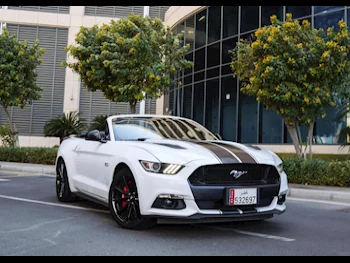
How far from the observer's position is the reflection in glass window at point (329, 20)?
17.5 m

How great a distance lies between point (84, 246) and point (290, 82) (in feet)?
26.4

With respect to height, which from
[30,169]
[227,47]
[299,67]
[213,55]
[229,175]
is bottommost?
[30,169]

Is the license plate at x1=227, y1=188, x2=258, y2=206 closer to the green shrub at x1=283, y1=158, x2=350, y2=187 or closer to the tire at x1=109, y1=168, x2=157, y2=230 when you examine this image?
the tire at x1=109, y1=168, x2=157, y2=230

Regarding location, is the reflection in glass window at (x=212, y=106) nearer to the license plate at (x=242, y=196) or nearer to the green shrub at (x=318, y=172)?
the green shrub at (x=318, y=172)

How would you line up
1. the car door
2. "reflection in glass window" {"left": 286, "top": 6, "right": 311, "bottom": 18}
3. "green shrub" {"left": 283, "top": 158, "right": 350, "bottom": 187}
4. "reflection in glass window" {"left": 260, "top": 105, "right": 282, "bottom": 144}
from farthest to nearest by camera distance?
"reflection in glass window" {"left": 260, "top": 105, "right": 282, "bottom": 144} → "reflection in glass window" {"left": 286, "top": 6, "right": 311, "bottom": 18} → "green shrub" {"left": 283, "top": 158, "right": 350, "bottom": 187} → the car door

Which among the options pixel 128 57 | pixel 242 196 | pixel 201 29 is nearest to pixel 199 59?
pixel 201 29

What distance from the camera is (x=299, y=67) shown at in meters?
10.5

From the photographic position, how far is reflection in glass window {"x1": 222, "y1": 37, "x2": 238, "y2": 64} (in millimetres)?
21586

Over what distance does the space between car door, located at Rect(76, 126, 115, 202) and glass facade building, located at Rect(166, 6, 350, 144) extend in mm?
13478

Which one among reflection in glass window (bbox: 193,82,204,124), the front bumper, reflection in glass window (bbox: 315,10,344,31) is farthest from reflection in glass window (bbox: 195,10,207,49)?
the front bumper

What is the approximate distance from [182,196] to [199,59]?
20.5 meters

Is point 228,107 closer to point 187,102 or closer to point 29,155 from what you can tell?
point 187,102
